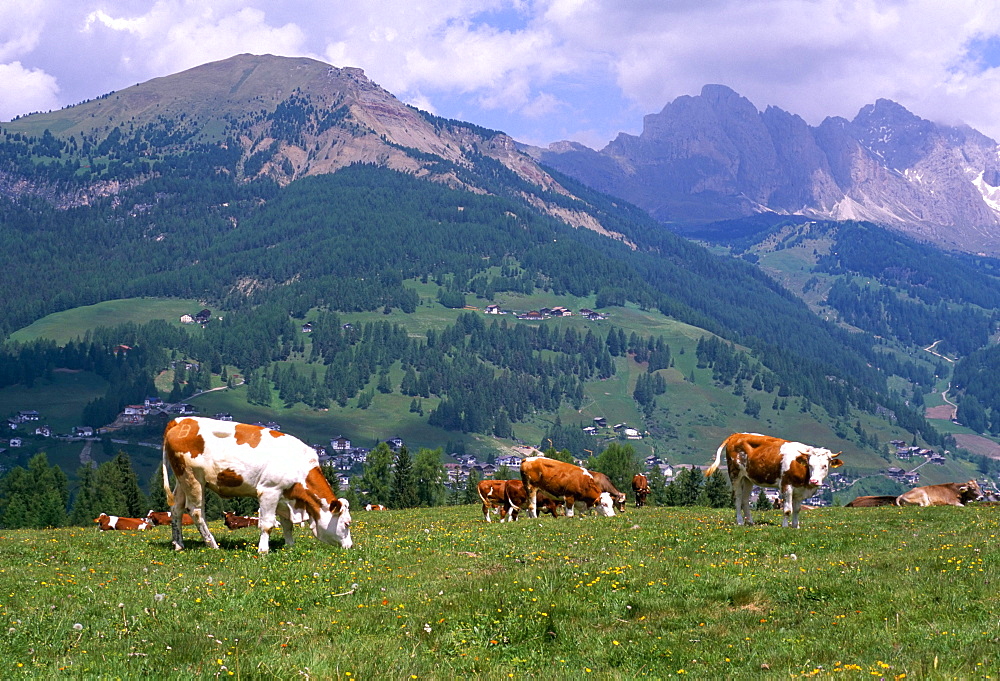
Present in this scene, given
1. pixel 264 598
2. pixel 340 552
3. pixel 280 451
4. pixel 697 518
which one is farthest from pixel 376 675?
pixel 697 518

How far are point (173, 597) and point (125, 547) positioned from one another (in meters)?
10.2

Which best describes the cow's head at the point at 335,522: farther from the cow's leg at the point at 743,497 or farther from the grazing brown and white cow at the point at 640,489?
the grazing brown and white cow at the point at 640,489

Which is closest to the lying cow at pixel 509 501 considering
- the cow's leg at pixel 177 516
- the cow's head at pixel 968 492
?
the cow's leg at pixel 177 516

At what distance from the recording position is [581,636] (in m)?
16.0

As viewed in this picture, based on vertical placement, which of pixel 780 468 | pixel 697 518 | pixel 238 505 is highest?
pixel 780 468

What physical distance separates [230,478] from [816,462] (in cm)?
2027

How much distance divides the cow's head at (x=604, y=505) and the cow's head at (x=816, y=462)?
37.9 ft

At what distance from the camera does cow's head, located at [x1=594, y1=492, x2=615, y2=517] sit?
4038 cm

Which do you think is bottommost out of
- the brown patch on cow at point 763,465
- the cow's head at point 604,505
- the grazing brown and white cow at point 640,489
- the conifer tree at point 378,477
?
the conifer tree at point 378,477

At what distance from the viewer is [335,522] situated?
2623cm

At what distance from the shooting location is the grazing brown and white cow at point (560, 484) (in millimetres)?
39281

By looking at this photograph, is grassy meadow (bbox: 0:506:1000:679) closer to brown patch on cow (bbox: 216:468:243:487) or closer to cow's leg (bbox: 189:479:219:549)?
cow's leg (bbox: 189:479:219:549)

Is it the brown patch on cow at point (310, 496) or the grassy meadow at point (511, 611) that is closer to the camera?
the grassy meadow at point (511, 611)

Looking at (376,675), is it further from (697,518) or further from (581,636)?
(697,518)
